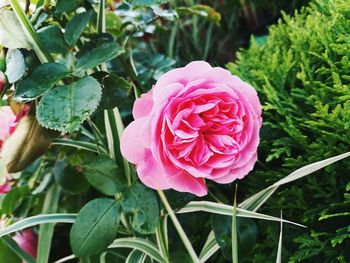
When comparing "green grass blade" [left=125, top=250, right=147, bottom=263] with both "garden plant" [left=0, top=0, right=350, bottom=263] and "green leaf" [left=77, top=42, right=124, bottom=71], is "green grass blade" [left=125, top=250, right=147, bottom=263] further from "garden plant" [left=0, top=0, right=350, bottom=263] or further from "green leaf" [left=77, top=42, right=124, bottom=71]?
"green leaf" [left=77, top=42, right=124, bottom=71]

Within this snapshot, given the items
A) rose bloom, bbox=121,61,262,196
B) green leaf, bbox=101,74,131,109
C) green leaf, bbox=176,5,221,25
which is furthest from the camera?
green leaf, bbox=176,5,221,25

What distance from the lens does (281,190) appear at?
786 mm

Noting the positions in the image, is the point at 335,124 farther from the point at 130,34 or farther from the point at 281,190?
the point at 130,34

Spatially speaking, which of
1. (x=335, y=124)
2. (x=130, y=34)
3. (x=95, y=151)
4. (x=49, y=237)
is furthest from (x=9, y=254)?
(x=335, y=124)

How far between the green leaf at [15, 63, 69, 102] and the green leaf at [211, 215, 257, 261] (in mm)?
321

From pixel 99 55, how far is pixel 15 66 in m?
0.12

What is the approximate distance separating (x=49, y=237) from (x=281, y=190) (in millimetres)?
412

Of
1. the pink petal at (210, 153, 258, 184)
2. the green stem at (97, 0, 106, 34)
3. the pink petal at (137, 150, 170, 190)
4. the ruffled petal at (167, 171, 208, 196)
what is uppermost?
Answer: the green stem at (97, 0, 106, 34)

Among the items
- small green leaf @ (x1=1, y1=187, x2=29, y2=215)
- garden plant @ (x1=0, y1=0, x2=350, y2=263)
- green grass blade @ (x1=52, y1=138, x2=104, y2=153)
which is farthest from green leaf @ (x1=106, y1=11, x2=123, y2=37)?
small green leaf @ (x1=1, y1=187, x2=29, y2=215)

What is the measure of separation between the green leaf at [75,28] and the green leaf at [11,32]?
72 millimetres

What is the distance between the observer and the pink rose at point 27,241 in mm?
895

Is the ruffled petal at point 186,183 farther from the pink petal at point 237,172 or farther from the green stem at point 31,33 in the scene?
the green stem at point 31,33

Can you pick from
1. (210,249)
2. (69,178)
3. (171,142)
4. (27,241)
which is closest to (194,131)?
(171,142)

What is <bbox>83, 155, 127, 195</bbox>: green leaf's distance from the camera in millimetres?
708
